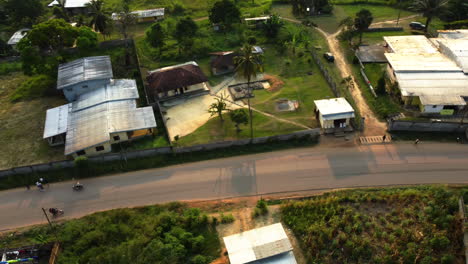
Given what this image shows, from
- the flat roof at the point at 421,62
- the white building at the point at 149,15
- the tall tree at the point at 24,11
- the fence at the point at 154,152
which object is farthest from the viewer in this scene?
the white building at the point at 149,15

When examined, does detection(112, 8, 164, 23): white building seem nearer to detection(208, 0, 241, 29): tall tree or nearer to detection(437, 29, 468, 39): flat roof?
detection(208, 0, 241, 29): tall tree

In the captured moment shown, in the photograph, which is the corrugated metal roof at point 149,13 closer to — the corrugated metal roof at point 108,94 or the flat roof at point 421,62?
the corrugated metal roof at point 108,94

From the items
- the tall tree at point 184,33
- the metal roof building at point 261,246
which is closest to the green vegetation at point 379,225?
the metal roof building at point 261,246

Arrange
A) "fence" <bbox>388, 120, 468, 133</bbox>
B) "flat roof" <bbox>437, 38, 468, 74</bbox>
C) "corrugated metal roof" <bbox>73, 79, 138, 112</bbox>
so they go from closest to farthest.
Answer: "fence" <bbox>388, 120, 468, 133</bbox>, "corrugated metal roof" <bbox>73, 79, 138, 112</bbox>, "flat roof" <bbox>437, 38, 468, 74</bbox>

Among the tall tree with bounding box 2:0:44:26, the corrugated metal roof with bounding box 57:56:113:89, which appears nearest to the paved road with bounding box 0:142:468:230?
→ the corrugated metal roof with bounding box 57:56:113:89

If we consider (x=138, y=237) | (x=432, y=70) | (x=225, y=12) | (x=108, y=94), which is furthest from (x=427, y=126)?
(x=225, y=12)

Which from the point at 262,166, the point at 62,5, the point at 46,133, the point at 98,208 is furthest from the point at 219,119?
the point at 62,5

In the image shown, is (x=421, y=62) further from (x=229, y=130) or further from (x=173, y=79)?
(x=173, y=79)
